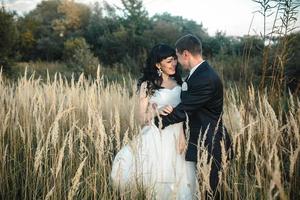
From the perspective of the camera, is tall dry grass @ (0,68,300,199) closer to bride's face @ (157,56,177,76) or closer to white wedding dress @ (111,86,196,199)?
white wedding dress @ (111,86,196,199)

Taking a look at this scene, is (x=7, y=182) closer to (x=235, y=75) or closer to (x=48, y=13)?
(x=235, y=75)

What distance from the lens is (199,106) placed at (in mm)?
2977

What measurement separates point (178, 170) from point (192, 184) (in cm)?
17

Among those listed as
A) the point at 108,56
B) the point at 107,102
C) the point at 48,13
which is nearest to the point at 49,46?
the point at 108,56

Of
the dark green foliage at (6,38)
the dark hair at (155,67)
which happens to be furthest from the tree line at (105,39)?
the dark hair at (155,67)

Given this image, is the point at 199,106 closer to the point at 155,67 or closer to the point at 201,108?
the point at 201,108

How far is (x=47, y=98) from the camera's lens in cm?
477

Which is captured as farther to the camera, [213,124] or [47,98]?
[47,98]

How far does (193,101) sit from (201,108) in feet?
0.49

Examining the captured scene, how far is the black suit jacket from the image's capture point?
2.98m

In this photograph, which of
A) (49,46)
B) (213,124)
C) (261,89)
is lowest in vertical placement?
(213,124)

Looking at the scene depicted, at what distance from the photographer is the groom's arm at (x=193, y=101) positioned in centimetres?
297

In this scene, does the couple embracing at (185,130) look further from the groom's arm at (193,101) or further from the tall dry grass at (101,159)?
the tall dry grass at (101,159)

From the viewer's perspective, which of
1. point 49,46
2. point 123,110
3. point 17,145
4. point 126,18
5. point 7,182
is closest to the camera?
point 7,182
